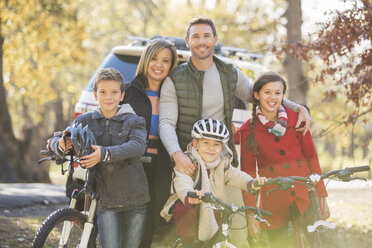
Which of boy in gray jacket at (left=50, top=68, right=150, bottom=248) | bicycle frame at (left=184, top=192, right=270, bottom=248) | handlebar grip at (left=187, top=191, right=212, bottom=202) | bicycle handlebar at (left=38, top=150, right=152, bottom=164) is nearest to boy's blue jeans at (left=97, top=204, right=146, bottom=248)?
boy in gray jacket at (left=50, top=68, right=150, bottom=248)

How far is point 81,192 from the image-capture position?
3795 millimetres

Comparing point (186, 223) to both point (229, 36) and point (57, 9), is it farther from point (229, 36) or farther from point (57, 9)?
point (229, 36)

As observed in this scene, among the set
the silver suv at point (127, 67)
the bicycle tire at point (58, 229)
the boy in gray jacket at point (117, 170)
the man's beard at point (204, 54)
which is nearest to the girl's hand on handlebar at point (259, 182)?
the boy in gray jacket at point (117, 170)

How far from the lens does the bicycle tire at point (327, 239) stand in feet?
10.3

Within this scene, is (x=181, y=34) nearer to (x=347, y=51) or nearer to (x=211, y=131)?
(x=347, y=51)

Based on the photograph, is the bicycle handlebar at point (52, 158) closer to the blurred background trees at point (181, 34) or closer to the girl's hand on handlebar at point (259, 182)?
the girl's hand on handlebar at point (259, 182)

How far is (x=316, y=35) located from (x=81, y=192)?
419cm

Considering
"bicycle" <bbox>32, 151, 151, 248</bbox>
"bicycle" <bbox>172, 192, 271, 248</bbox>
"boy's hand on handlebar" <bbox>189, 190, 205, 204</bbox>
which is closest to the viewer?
"bicycle" <bbox>172, 192, 271, 248</bbox>

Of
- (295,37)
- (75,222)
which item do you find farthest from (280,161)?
(295,37)

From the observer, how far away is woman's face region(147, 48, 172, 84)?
4633 mm

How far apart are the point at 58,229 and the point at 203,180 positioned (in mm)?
1155

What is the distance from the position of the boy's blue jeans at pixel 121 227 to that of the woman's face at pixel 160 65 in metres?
1.23

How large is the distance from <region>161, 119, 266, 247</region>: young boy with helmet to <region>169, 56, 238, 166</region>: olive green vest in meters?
0.44

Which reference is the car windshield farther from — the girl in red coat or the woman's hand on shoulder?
the woman's hand on shoulder
